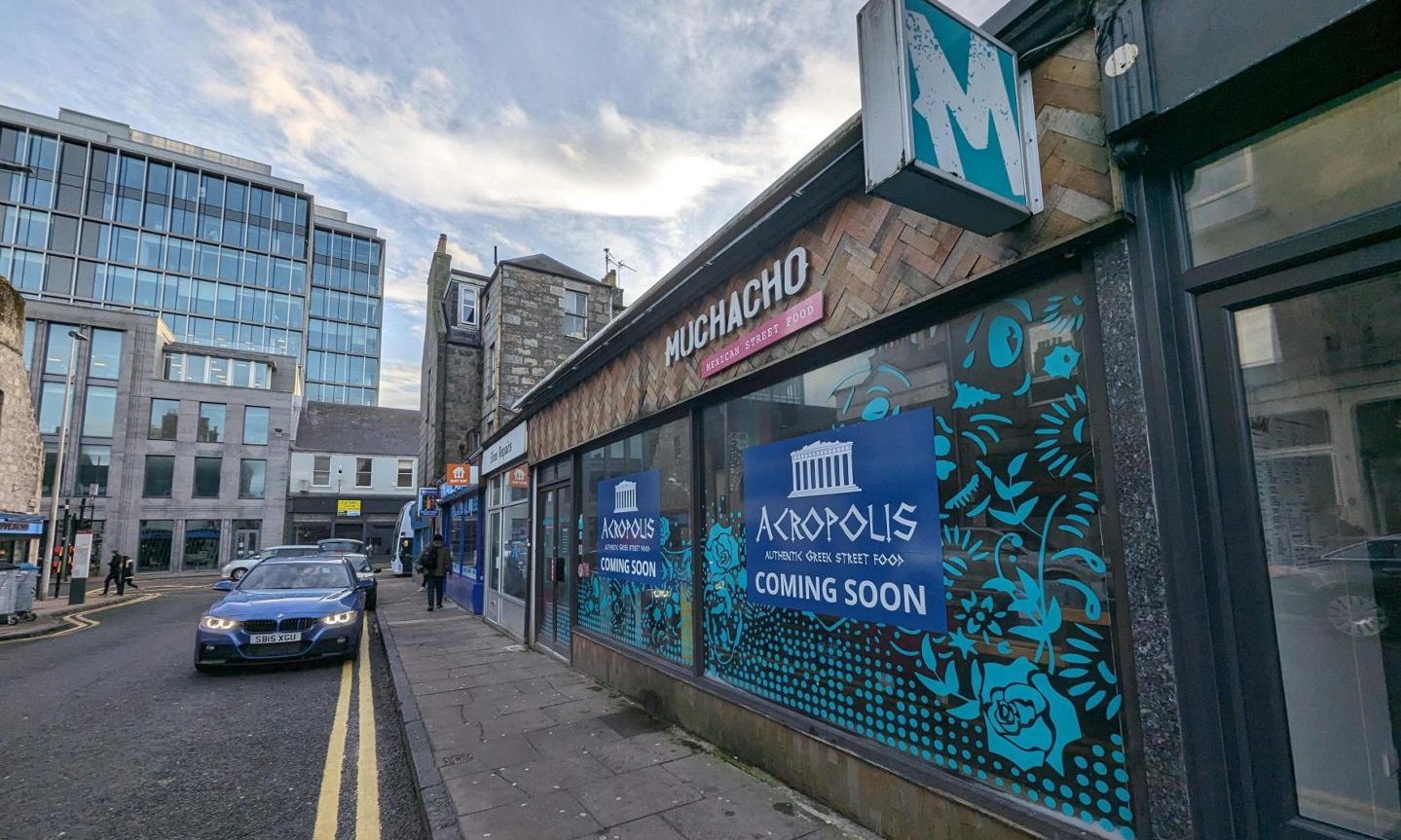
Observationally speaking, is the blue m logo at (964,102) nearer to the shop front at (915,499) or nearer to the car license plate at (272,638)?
the shop front at (915,499)

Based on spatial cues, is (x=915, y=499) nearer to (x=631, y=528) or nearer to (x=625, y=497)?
(x=631, y=528)

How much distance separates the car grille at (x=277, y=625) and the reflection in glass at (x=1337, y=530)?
9572 mm

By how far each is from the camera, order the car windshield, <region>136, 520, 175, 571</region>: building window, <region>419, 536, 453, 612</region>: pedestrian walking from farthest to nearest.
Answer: <region>136, 520, 175, 571</region>: building window → <region>419, 536, 453, 612</region>: pedestrian walking → the car windshield

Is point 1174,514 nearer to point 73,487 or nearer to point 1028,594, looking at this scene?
point 1028,594

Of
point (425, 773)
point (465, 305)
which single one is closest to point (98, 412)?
point (465, 305)

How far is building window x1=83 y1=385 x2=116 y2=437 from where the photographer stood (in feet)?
110

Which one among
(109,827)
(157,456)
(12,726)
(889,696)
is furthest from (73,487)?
(889,696)

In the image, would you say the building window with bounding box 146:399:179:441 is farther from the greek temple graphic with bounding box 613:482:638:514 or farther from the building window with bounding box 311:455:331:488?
the greek temple graphic with bounding box 613:482:638:514

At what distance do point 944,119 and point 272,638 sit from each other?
9.37 meters

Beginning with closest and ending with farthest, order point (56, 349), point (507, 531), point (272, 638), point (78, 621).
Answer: point (272, 638), point (507, 531), point (78, 621), point (56, 349)

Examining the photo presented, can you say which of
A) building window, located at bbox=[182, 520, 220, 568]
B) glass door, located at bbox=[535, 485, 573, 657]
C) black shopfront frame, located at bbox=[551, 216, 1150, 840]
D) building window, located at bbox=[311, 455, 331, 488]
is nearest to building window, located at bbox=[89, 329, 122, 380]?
building window, located at bbox=[182, 520, 220, 568]

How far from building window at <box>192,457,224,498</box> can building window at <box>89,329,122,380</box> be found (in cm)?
622

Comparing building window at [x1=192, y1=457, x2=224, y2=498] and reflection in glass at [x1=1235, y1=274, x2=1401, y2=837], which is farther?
building window at [x1=192, y1=457, x2=224, y2=498]

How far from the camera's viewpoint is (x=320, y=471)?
133 ft
